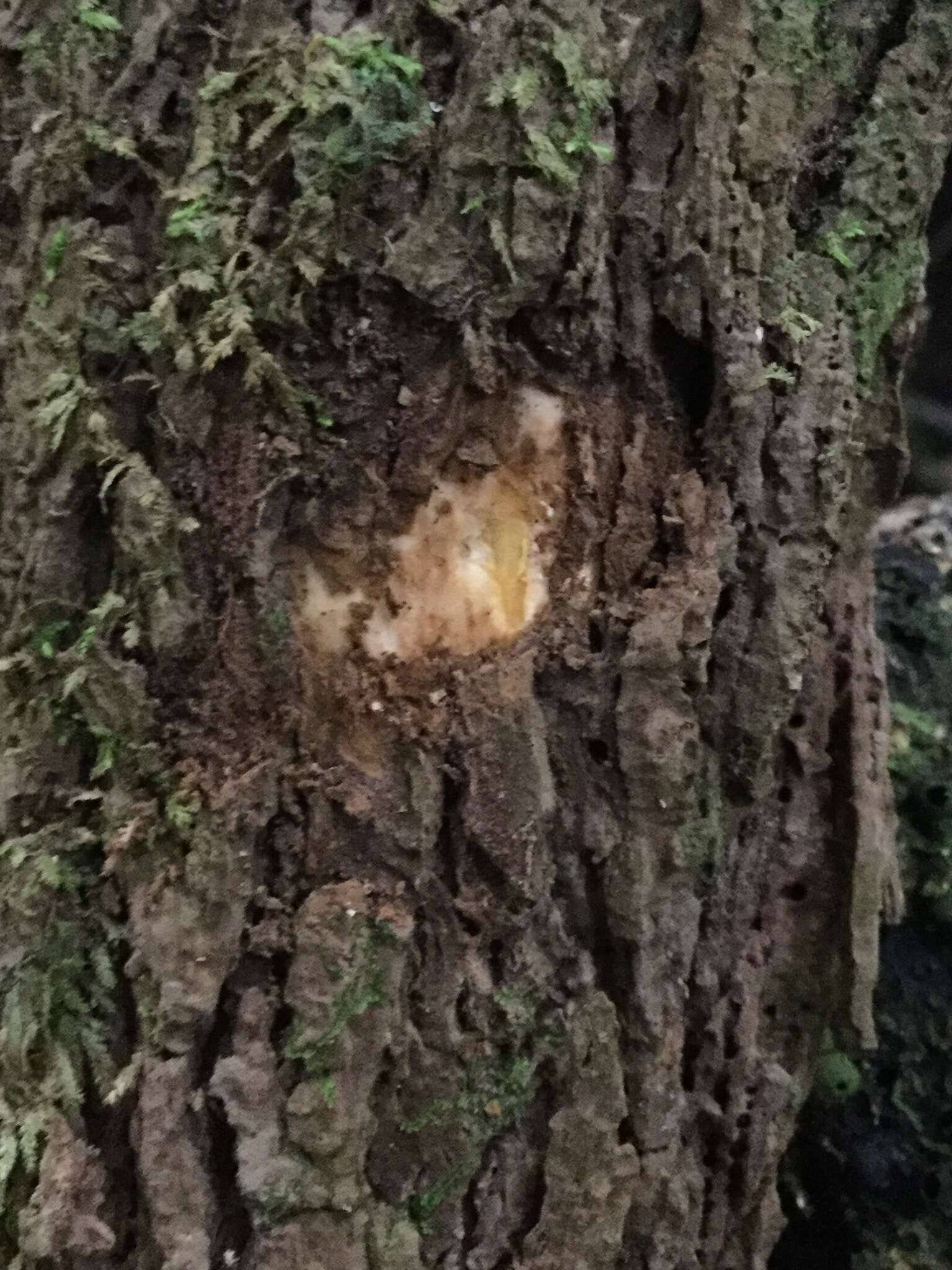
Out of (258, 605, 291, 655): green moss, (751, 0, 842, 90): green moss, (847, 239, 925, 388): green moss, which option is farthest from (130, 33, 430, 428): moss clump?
(847, 239, 925, 388): green moss

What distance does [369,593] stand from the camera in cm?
81

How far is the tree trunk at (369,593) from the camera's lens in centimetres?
77

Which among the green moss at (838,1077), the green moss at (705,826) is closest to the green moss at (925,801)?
the green moss at (838,1077)

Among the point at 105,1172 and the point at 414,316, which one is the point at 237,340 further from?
the point at 105,1172

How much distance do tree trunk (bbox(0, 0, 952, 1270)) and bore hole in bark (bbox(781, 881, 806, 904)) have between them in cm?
19

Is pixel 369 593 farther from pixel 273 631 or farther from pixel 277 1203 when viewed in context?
pixel 277 1203

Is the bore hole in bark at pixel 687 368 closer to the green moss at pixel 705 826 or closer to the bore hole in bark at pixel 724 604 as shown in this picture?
the bore hole in bark at pixel 724 604

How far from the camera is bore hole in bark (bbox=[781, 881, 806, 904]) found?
1.03m

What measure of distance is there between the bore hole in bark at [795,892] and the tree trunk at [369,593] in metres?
0.19

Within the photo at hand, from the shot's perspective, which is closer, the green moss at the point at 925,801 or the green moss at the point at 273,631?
the green moss at the point at 273,631

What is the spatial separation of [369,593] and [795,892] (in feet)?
1.72

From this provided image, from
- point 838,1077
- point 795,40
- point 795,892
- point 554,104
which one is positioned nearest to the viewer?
point 554,104

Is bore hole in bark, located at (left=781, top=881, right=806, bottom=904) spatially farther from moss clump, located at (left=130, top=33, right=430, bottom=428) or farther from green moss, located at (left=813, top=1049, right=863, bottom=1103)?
moss clump, located at (left=130, top=33, right=430, bottom=428)

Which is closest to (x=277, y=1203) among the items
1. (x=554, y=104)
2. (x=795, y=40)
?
(x=554, y=104)
